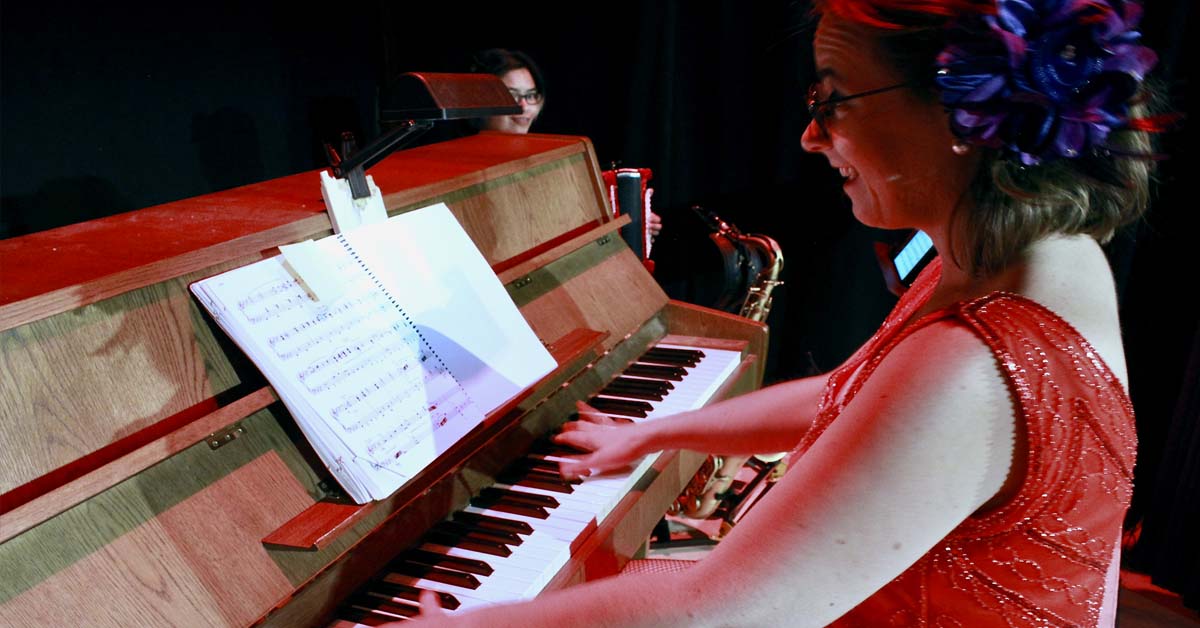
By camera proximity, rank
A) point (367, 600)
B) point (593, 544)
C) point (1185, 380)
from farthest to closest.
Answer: point (1185, 380), point (593, 544), point (367, 600)

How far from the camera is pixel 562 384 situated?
5.78 ft

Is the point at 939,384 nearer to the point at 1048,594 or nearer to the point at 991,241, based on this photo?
the point at 991,241

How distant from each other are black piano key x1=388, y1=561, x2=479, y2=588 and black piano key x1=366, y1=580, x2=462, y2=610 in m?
0.03

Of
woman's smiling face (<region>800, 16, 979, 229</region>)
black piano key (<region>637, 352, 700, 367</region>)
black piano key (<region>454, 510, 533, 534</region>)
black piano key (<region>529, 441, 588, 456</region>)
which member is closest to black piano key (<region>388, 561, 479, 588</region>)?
black piano key (<region>454, 510, 533, 534</region>)

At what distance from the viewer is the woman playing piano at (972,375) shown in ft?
2.66

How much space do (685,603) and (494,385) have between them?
2.30 feet

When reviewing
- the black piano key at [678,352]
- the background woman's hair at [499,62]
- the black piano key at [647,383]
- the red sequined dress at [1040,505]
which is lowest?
the black piano key at [678,352]

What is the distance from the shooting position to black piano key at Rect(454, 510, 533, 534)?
4.47 feet

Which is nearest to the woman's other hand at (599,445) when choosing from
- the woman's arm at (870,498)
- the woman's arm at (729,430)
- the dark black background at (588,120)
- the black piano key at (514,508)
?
the woman's arm at (729,430)

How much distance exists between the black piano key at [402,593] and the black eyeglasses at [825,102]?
863mm

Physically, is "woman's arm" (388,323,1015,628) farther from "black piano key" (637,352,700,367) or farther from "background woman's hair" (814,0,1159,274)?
"black piano key" (637,352,700,367)

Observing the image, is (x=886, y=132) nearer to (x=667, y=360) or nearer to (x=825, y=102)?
(x=825, y=102)

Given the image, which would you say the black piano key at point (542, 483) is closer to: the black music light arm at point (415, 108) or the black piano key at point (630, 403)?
the black piano key at point (630, 403)

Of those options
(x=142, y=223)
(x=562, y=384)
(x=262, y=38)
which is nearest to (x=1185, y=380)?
(x=562, y=384)
